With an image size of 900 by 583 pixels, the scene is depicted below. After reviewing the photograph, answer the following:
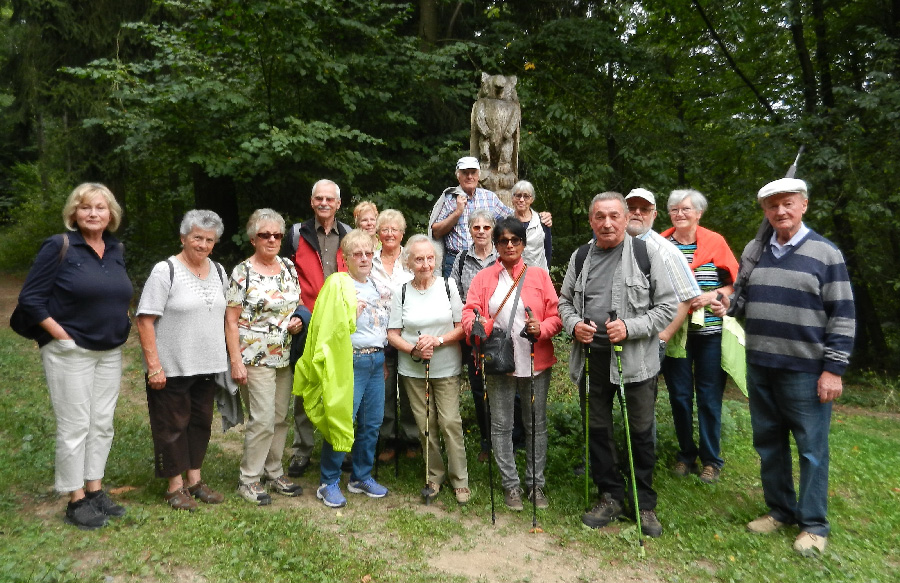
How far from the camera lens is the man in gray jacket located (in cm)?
388

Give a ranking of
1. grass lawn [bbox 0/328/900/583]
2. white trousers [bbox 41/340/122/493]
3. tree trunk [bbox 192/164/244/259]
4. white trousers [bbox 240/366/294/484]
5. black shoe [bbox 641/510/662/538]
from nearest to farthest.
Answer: grass lawn [bbox 0/328/900/583]
white trousers [bbox 41/340/122/493]
black shoe [bbox 641/510/662/538]
white trousers [bbox 240/366/294/484]
tree trunk [bbox 192/164/244/259]

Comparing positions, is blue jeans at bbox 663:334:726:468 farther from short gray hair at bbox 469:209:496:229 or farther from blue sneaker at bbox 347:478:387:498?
blue sneaker at bbox 347:478:387:498

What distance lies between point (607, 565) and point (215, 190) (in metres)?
9.75

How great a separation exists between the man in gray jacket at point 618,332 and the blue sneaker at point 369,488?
147 cm

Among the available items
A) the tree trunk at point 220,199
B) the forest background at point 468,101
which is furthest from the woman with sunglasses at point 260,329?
the tree trunk at point 220,199

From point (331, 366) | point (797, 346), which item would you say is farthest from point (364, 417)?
point (797, 346)

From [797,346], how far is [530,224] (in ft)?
7.56

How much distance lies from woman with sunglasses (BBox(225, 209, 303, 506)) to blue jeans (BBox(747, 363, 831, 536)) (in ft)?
10.6

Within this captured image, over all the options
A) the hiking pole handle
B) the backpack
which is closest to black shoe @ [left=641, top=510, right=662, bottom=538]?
the hiking pole handle

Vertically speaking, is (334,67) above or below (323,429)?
above

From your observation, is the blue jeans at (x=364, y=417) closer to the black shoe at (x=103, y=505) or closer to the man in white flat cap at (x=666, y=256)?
the black shoe at (x=103, y=505)

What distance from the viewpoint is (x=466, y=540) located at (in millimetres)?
3865

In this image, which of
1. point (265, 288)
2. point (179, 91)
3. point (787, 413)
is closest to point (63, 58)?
point (179, 91)

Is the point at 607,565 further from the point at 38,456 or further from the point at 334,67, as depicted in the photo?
the point at 334,67
